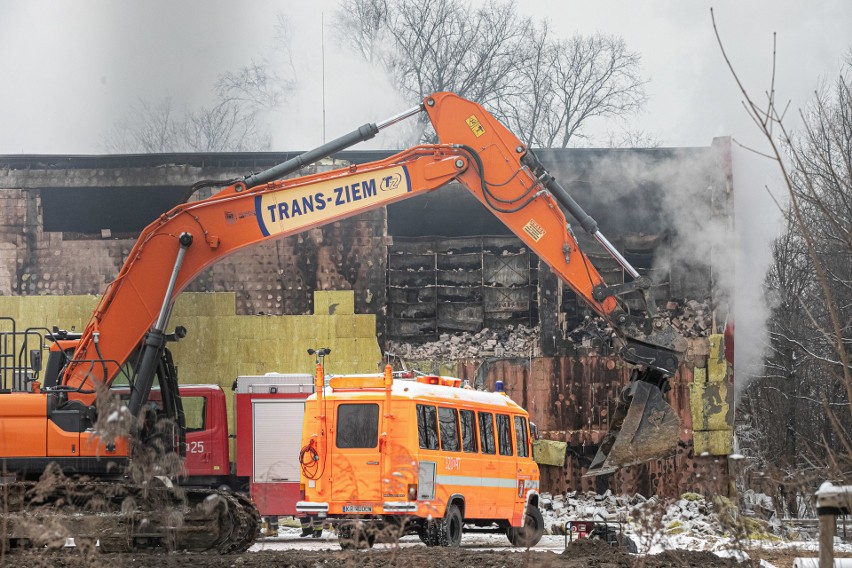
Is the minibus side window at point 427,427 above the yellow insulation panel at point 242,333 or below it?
below

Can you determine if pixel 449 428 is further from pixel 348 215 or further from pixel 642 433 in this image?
pixel 348 215

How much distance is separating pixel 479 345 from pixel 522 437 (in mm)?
7700

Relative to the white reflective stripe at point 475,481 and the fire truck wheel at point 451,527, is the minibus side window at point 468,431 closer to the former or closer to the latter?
the white reflective stripe at point 475,481

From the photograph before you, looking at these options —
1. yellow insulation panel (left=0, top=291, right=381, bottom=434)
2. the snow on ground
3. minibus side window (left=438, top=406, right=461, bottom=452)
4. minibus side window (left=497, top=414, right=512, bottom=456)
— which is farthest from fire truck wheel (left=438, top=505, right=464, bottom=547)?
yellow insulation panel (left=0, top=291, right=381, bottom=434)

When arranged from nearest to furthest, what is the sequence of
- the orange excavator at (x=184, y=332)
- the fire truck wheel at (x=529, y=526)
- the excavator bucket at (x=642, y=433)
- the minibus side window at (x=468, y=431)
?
1. the orange excavator at (x=184, y=332)
2. the excavator bucket at (x=642, y=433)
3. the minibus side window at (x=468, y=431)
4. the fire truck wheel at (x=529, y=526)

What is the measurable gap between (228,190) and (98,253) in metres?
11.1

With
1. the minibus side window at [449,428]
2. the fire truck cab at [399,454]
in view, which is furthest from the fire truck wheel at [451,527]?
the minibus side window at [449,428]

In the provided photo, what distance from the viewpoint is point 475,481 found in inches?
632

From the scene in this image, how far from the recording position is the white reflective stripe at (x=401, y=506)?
1419cm

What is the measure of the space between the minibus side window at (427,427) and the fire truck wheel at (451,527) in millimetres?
901

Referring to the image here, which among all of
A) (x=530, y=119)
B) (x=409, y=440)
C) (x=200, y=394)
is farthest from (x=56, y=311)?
(x=530, y=119)

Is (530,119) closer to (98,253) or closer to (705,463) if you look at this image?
(98,253)

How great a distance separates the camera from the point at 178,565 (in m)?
11.1

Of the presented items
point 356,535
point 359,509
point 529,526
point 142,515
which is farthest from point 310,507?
point 356,535
